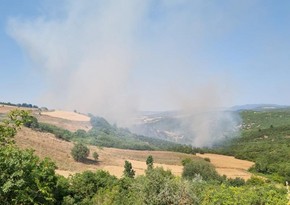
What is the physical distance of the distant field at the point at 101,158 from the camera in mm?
71438

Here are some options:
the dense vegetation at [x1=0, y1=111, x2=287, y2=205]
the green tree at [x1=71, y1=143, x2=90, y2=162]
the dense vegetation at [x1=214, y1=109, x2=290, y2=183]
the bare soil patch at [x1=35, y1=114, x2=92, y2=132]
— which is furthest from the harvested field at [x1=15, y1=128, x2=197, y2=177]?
the bare soil patch at [x1=35, y1=114, x2=92, y2=132]

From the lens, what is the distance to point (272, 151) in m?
117

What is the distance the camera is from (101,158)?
8331 centimetres

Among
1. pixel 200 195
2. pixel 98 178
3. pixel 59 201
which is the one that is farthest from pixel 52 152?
pixel 200 195

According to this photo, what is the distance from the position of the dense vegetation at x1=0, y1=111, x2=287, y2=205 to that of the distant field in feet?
62.8

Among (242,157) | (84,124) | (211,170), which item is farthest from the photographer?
(84,124)

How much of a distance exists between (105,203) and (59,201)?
15.5 feet

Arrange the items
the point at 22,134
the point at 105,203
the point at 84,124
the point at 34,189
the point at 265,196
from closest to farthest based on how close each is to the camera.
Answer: the point at 34,189 → the point at 265,196 → the point at 105,203 → the point at 22,134 → the point at 84,124

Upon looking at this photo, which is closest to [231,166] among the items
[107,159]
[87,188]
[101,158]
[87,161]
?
[107,159]

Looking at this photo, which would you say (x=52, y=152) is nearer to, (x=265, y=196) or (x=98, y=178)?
(x=98, y=178)

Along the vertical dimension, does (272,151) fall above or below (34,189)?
below

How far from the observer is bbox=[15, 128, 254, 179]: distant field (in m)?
71.4

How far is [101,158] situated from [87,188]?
38371 millimetres

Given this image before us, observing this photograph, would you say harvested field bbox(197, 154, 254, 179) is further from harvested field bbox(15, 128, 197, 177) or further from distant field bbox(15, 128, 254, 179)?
harvested field bbox(15, 128, 197, 177)
